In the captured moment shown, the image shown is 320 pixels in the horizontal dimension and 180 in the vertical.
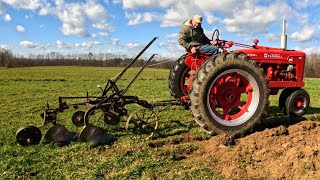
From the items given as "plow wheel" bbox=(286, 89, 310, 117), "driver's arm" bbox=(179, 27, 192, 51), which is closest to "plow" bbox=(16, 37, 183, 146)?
"driver's arm" bbox=(179, 27, 192, 51)

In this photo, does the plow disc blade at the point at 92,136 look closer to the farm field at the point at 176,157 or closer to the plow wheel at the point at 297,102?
the farm field at the point at 176,157

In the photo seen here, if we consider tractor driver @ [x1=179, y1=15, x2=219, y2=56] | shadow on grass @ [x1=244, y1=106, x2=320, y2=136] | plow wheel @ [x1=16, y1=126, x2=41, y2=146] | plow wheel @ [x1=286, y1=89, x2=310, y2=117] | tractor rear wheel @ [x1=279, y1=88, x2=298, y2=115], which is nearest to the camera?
plow wheel @ [x1=16, y1=126, x2=41, y2=146]

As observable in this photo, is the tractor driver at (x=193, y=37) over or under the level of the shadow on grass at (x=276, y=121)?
over

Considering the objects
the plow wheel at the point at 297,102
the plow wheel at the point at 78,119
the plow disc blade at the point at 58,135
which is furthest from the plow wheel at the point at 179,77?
the plow disc blade at the point at 58,135

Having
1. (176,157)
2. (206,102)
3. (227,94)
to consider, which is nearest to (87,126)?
(176,157)

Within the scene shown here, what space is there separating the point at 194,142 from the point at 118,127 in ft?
5.46

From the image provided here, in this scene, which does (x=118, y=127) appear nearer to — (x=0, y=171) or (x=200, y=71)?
(x=200, y=71)

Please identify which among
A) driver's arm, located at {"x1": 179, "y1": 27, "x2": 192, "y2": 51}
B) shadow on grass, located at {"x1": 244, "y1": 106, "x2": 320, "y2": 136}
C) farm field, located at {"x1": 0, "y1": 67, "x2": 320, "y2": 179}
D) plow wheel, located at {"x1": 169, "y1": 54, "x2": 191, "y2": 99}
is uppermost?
driver's arm, located at {"x1": 179, "y1": 27, "x2": 192, "y2": 51}

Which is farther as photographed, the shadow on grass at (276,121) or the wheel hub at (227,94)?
the shadow on grass at (276,121)

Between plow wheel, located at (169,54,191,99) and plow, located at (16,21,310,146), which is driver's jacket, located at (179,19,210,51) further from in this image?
plow wheel, located at (169,54,191,99)

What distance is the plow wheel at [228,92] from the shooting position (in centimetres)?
572

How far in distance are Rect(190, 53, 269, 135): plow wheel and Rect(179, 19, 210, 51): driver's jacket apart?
35.5 inches

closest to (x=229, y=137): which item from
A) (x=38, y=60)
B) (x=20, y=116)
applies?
(x=20, y=116)

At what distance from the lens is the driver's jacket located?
21.8 ft
